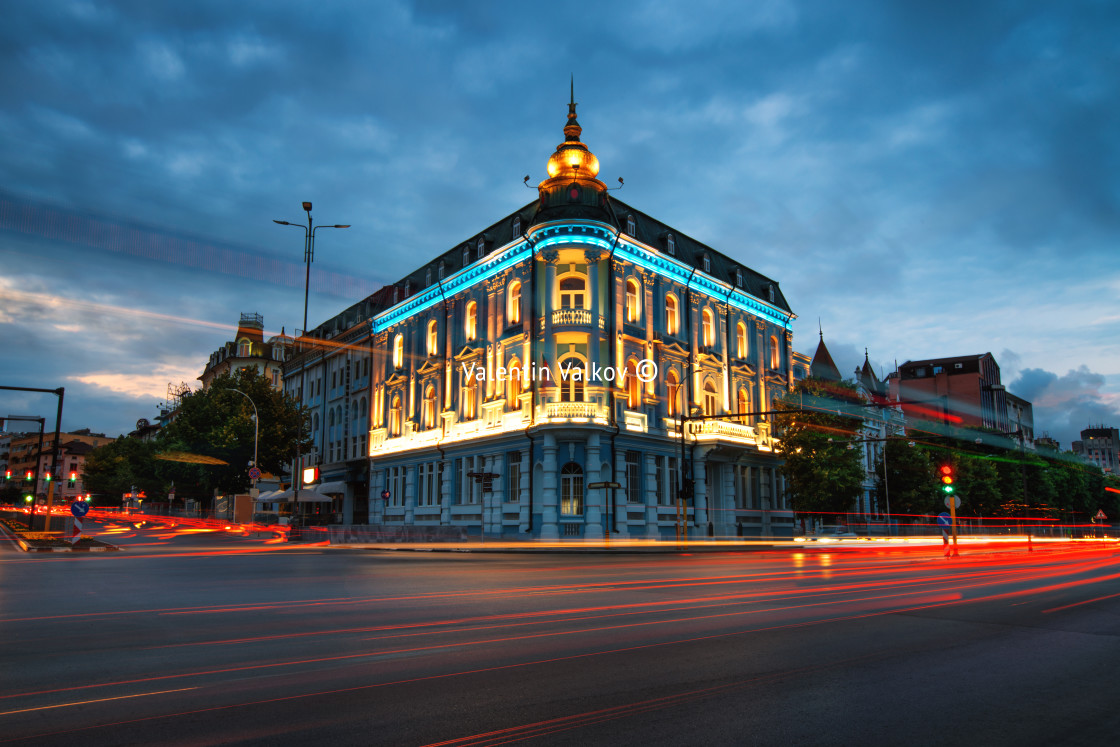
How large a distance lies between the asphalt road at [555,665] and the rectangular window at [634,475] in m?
22.4

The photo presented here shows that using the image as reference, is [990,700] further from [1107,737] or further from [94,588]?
[94,588]

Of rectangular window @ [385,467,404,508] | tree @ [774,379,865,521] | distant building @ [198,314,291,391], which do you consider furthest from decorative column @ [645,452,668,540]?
distant building @ [198,314,291,391]

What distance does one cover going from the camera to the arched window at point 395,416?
4738 cm

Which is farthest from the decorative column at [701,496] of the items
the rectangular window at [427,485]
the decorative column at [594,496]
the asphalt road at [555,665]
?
the asphalt road at [555,665]

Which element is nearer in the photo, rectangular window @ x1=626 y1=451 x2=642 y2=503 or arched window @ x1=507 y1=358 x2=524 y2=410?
rectangular window @ x1=626 y1=451 x2=642 y2=503

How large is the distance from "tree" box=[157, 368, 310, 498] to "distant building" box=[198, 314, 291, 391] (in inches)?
1135

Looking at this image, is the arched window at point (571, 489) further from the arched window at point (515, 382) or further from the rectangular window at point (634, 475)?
the arched window at point (515, 382)

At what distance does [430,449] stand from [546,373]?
11031mm

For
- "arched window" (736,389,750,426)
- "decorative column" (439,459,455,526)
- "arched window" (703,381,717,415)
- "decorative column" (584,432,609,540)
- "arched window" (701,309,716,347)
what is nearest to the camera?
"decorative column" (584,432,609,540)

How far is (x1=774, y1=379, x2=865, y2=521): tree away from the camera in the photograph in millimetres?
39188

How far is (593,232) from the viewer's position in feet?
118

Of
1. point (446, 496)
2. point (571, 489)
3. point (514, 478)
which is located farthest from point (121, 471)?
point (571, 489)

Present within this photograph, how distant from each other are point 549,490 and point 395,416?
56.6 feet

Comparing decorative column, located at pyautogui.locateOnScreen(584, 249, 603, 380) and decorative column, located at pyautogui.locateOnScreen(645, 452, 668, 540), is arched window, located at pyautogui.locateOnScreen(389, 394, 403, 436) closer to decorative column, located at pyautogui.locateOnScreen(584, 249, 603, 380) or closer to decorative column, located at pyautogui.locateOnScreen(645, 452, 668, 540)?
decorative column, located at pyautogui.locateOnScreen(584, 249, 603, 380)
